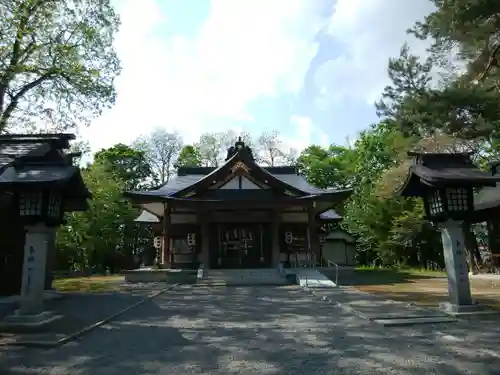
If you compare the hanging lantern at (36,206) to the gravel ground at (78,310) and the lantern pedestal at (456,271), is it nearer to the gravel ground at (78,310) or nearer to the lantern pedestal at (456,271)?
the gravel ground at (78,310)

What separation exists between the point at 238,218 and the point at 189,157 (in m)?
25.6

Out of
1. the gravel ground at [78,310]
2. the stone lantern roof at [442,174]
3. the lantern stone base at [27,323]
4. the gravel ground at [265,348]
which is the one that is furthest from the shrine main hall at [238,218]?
the lantern stone base at [27,323]

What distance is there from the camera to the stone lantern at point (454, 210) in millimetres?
8500

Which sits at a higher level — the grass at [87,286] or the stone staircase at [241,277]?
the stone staircase at [241,277]

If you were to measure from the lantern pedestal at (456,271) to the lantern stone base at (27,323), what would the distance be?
824 centimetres

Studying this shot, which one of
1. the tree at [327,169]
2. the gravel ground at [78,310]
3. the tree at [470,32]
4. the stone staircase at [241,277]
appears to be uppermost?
the tree at [327,169]

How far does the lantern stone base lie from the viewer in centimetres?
732

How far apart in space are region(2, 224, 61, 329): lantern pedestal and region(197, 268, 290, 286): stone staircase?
920cm

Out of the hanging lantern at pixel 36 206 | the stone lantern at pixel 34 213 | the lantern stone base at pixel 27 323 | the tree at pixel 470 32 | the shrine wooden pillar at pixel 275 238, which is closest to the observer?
the lantern stone base at pixel 27 323

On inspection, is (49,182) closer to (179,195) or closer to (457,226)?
(457,226)

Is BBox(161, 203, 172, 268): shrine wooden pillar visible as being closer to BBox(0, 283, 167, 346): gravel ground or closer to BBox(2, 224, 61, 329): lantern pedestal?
BBox(0, 283, 167, 346): gravel ground

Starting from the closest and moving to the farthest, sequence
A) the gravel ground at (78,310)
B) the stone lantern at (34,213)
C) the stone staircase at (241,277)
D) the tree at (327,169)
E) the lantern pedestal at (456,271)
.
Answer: the gravel ground at (78,310), the stone lantern at (34,213), the lantern pedestal at (456,271), the stone staircase at (241,277), the tree at (327,169)

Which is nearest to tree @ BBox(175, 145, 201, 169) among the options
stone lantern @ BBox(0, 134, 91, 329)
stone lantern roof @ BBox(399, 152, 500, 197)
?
stone lantern @ BBox(0, 134, 91, 329)

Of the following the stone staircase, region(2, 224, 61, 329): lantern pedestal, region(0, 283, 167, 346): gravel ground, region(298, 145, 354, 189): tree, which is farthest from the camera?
region(298, 145, 354, 189): tree
